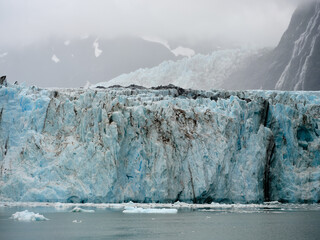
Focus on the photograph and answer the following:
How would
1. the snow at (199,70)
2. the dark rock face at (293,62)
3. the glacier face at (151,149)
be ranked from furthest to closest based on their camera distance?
the snow at (199,70), the dark rock face at (293,62), the glacier face at (151,149)

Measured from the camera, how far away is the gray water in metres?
22.2

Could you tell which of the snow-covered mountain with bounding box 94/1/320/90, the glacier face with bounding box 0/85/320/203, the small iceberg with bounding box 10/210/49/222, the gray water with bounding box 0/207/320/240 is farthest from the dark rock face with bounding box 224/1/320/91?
the small iceberg with bounding box 10/210/49/222

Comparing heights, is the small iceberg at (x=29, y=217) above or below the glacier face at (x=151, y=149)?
below

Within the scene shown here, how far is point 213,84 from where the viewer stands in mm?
66875

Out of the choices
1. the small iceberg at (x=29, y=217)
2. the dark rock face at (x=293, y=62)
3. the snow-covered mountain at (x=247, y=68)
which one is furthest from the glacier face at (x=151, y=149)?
the snow-covered mountain at (x=247, y=68)

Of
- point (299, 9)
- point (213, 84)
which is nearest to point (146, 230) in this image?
point (213, 84)

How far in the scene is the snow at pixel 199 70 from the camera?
66750 millimetres

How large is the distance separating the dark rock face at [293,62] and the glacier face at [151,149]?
18.3 m

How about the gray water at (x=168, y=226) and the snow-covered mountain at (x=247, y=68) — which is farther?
the snow-covered mountain at (x=247, y=68)

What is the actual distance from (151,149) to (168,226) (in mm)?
12703

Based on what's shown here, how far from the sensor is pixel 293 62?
63.7 m

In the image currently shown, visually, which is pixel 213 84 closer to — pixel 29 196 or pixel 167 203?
pixel 167 203

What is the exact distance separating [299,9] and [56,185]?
43.7 metres

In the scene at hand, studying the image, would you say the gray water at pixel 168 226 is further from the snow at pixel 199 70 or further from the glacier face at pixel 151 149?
the snow at pixel 199 70
